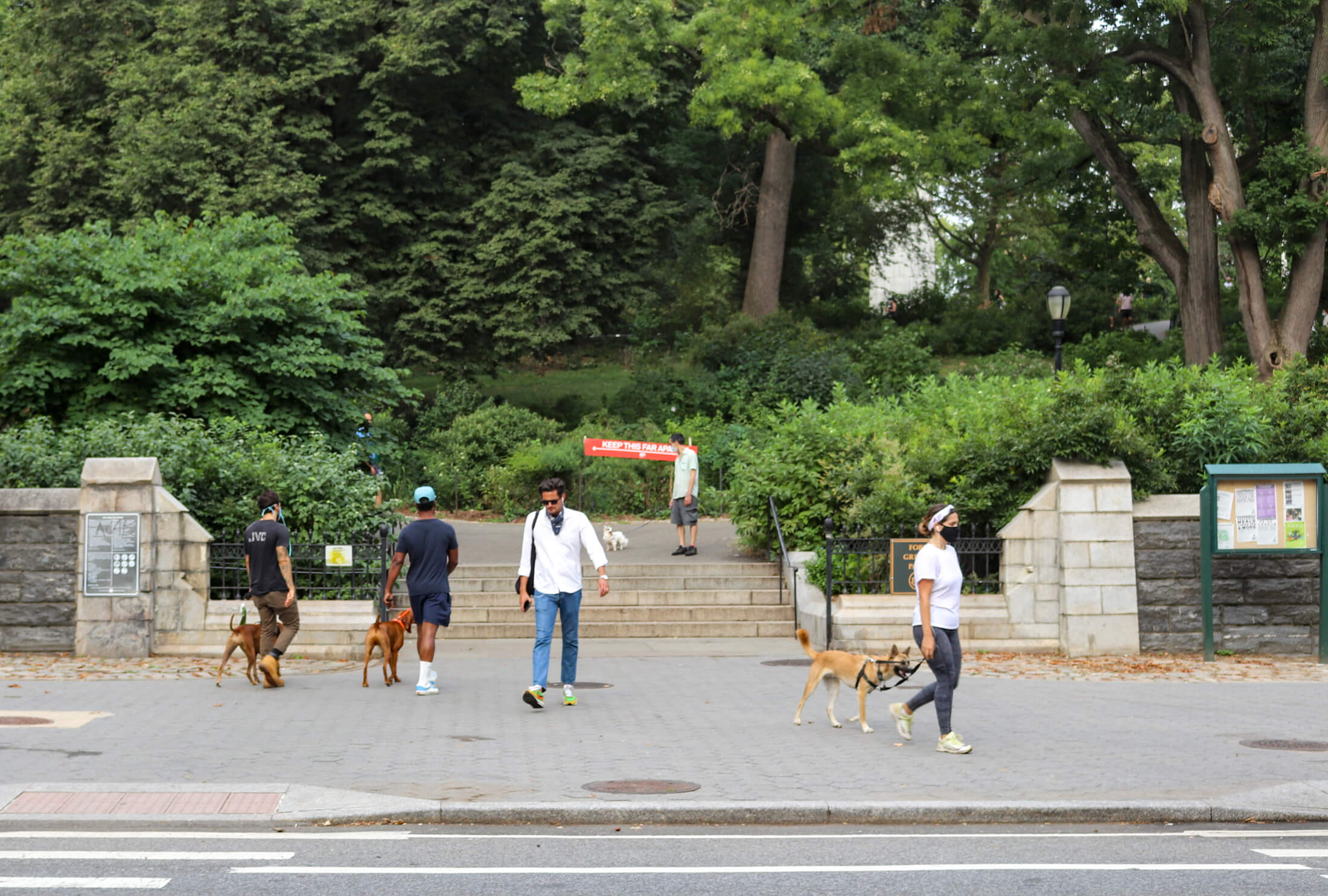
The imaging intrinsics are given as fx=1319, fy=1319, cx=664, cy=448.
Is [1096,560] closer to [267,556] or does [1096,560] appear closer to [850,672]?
[850,672]

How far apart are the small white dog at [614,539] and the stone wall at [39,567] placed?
7.35 meters

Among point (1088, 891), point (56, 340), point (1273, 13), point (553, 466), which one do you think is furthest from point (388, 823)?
point (1273, 13)

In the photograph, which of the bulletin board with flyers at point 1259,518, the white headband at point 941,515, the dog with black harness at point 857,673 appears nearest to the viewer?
the white headband at point 941,515

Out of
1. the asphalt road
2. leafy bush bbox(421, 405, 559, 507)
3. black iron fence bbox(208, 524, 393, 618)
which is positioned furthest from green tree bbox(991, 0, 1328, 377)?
the asphalt road

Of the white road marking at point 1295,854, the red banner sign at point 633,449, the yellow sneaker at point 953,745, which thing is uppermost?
the red banner sign at point 633,449

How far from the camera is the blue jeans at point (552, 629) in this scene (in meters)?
10.8

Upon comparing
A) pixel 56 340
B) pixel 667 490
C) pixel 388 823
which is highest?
pixel 56 340

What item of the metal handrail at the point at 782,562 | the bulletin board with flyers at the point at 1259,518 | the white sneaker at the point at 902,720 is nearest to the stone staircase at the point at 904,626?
the metal handrail at the point at 782,562

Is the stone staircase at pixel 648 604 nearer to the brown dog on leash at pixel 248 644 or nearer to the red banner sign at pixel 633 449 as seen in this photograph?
the brown dog on leash at pixel 248 644

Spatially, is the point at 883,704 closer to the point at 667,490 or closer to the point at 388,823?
the point at 388,823

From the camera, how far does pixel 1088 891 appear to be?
234 inches

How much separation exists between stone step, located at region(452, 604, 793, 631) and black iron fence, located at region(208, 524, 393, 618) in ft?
5.03

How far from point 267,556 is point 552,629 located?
303 centimetres

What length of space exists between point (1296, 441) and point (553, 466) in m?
13.2
